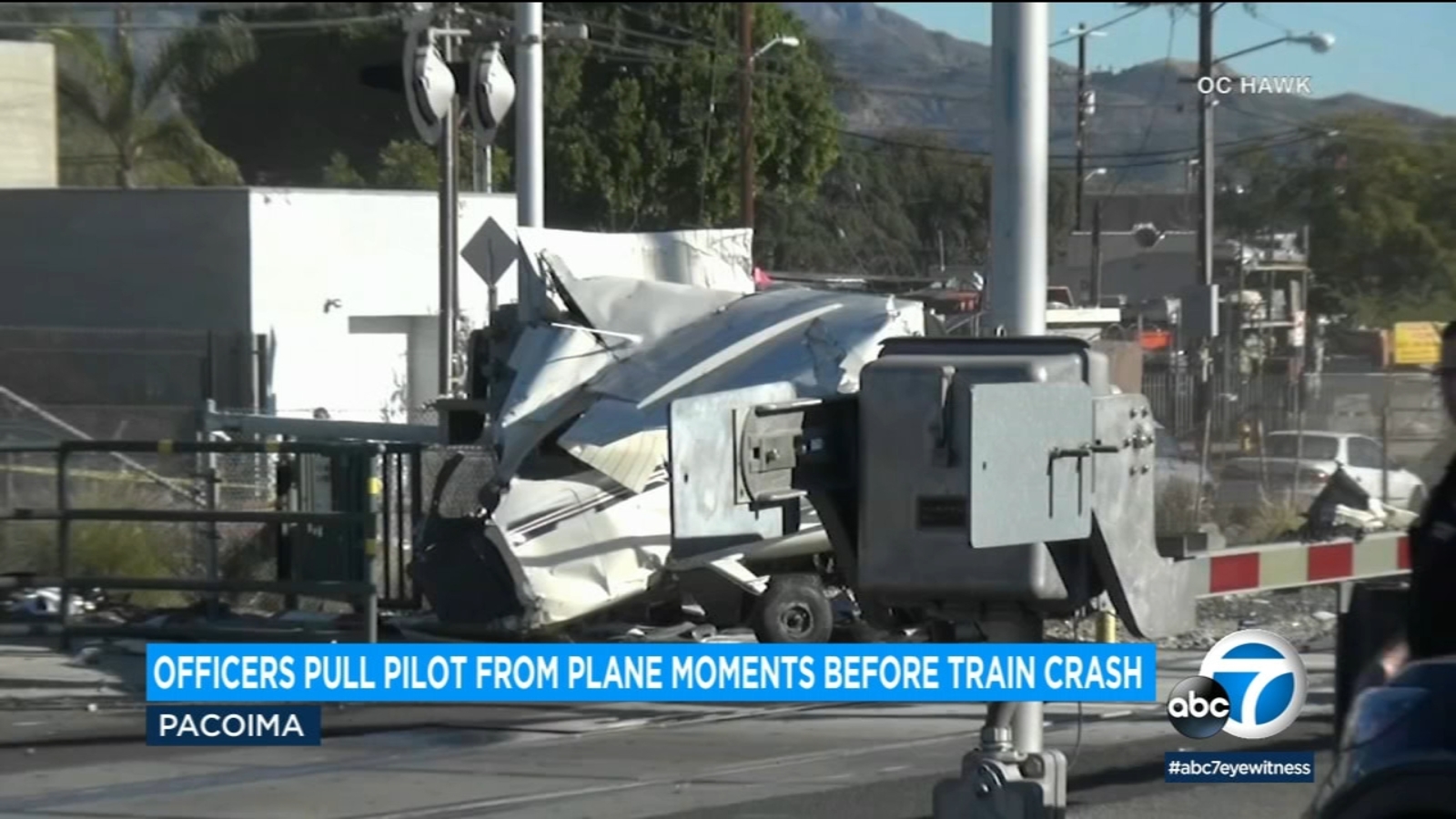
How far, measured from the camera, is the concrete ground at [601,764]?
8.19m

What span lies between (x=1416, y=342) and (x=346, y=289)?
21800mm

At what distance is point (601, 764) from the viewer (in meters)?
9.22

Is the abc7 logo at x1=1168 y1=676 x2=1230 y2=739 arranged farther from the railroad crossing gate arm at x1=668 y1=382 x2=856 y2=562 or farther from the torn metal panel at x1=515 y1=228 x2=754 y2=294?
the torn metal panel at x1=515 y1=228 x2=754 y2=294

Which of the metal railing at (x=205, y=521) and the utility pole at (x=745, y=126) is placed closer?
the metal railing at (x=205, y=521)

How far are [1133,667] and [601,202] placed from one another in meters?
25.6

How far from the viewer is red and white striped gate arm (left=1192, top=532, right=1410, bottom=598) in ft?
20.4

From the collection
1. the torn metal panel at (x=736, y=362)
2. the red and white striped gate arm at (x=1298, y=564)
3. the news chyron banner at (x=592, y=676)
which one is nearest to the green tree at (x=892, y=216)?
the torn metal panel at (x=736, y=362)

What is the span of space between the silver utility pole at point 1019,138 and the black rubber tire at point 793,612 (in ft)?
21.7

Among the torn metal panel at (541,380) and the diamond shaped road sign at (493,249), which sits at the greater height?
the diamond shaped road sign at (493,249)

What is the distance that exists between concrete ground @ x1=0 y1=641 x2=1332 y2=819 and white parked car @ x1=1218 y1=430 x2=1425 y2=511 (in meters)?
1.16

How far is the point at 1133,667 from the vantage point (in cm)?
627

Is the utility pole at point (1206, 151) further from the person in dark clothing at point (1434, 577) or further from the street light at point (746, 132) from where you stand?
the street light at point (746, 132)

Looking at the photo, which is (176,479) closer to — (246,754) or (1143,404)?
(246,754)

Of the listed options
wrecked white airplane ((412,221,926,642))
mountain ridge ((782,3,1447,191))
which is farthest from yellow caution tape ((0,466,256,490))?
mountain ridge ((782,3,1447,191))
